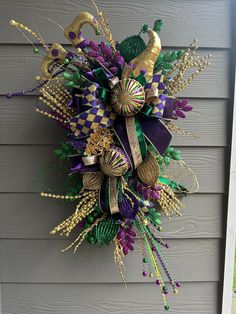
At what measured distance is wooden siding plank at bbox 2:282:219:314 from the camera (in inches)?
44.5

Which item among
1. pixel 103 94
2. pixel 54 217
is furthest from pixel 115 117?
pixel 54 217

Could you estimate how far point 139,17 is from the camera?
3.30 feet

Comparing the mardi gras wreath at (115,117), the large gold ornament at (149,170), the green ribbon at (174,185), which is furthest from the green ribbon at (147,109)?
the green ribbon at (174,185)

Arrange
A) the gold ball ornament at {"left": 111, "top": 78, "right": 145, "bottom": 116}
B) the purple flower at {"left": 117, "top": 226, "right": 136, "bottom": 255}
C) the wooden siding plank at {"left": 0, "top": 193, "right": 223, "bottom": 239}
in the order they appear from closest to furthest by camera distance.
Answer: the gold ball ornament at {"left": 111, "top": 78, "right": 145, "bottom": 116}
the purple flower at {"left": 117, "top": 226, "right": 136, "bottom": 255}
the wooden siding plank at {"left": 0, "top": 193, "right": 223, "bottom": 239}

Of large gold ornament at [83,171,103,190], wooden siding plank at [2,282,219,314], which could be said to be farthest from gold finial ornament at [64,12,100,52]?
wooden siding plank at [2,282,219,314]

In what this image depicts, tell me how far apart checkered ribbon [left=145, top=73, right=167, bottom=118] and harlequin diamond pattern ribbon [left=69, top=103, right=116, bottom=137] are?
0.11 m

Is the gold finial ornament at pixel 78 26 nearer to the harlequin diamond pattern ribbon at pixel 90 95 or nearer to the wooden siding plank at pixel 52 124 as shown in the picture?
the harlequin diamond pattern ribbon at pixel 90 95

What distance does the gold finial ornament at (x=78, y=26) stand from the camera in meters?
0.84

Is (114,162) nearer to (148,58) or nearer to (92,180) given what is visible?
(92,180)

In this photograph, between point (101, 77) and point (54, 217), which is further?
point (54, 217)

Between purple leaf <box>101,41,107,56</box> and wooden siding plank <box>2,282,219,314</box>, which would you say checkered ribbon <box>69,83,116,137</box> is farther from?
wooden siding plank <box>2,282,219,314</box>

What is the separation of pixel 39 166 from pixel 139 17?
1.83 feet

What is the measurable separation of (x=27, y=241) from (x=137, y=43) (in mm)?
716

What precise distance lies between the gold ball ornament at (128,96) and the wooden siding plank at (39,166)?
31 centimetres
